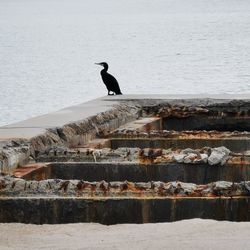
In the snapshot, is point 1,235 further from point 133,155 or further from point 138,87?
point 138,87

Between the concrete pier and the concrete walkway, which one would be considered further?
the concrete walkway

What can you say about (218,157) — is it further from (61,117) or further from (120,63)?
(120,63)

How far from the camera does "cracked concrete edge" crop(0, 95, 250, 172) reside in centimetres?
980

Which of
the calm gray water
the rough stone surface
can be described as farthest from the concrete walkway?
the calm gray water

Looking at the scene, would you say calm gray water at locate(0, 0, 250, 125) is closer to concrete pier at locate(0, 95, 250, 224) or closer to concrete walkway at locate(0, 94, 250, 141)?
concrete walkway at locate(0, 94, 250, 141)

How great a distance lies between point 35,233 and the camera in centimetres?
743

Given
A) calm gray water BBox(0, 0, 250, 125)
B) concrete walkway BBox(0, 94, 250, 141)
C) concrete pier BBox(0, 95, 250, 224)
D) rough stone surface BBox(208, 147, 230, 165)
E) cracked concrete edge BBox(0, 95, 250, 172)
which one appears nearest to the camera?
concrete pier BBox(0, 95, 250, 224)

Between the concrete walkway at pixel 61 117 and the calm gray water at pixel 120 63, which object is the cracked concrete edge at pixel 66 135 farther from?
the calm gray water at pixel 120 63

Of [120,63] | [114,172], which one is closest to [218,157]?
[114,172]

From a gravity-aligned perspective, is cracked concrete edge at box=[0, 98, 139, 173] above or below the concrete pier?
above

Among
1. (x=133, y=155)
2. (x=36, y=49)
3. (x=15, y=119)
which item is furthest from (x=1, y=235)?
(x=36, y=49)

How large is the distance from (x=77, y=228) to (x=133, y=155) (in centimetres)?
226

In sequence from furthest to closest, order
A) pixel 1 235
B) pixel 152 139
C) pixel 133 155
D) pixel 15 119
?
1. pixel 15 119
2. pixel 152 139
3. pixel 133 155
4. pixel 1 235

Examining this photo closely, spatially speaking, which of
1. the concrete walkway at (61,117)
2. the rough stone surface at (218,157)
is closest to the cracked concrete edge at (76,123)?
the concrete walkway at (61,117)
